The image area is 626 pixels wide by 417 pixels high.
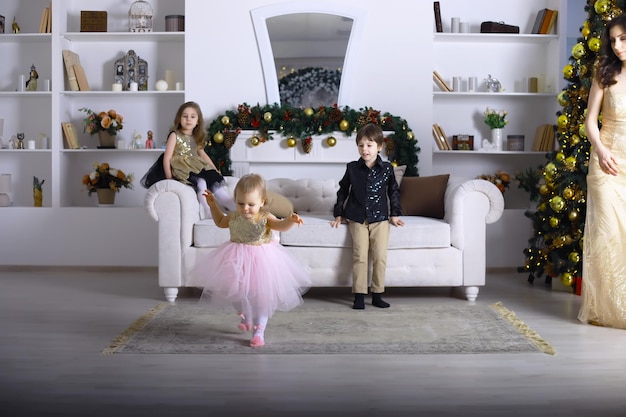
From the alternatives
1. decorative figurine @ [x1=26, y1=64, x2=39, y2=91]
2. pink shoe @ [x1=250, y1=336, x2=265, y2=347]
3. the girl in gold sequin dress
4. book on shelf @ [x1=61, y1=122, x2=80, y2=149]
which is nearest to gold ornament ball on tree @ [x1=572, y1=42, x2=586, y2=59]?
the girl in gold sequin dress

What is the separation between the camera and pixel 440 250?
5.11m

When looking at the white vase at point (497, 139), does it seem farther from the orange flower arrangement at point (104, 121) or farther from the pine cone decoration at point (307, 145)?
the orange flower arrangement at point (104, 121)

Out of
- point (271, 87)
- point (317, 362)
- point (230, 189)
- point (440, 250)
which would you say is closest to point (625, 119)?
point (440, 250)

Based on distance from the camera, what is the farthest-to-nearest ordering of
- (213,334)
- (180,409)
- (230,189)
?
(230,189) < (213,334) < (180,409)

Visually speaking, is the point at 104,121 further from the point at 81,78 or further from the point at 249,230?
the point at 249,230

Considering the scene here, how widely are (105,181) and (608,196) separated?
4074mm

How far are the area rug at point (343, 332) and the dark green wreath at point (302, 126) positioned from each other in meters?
1.88

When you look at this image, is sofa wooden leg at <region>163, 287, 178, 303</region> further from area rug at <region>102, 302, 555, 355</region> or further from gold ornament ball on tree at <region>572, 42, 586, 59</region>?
gold ornament ball on tree at <region>572, 42, 586, 59</region>

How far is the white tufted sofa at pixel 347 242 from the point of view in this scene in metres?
5.08

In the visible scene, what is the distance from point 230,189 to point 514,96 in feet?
9.36

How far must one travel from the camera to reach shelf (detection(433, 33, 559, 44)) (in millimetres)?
6941

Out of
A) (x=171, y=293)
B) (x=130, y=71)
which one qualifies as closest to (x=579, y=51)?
(x=171, y=293)

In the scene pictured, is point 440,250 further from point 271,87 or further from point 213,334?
point 271,87

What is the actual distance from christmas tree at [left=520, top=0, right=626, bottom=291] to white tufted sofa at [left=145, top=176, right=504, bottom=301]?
61 cm
